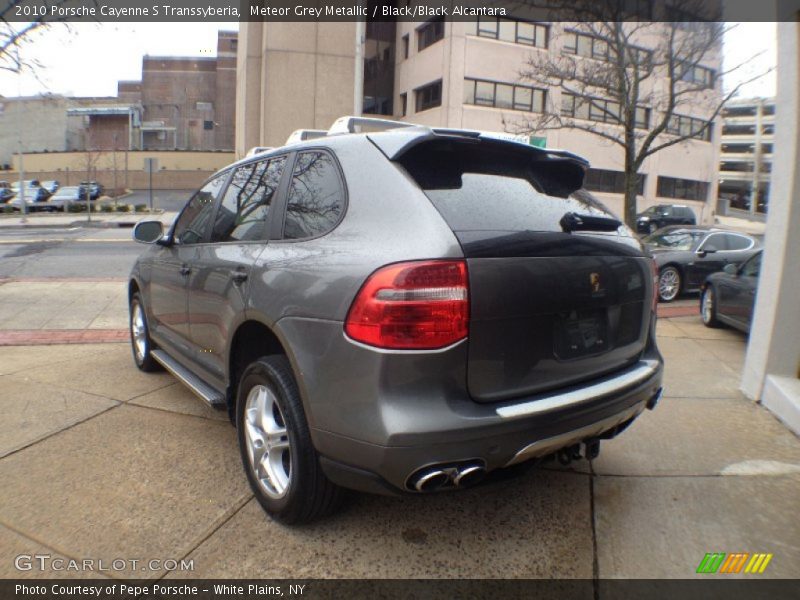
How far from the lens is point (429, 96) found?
36688mm

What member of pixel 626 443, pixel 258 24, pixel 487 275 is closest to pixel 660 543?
pixel 626 443

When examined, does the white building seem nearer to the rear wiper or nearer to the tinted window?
the tinted window

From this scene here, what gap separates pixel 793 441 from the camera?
396 centimetres

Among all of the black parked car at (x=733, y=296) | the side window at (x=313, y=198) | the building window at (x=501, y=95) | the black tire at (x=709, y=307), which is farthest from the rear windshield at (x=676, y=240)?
the building window at (x=501, y=95)

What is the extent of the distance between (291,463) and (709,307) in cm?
751

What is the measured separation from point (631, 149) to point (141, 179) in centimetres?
5721

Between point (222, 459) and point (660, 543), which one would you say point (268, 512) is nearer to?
point (222, 459)

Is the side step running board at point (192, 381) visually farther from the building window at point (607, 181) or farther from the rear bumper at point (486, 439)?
the building window at point (607, 181)

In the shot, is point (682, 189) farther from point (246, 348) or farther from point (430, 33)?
point (246, 348)

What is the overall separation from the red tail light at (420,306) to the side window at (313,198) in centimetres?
53

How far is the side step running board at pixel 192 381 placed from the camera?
3.35 m

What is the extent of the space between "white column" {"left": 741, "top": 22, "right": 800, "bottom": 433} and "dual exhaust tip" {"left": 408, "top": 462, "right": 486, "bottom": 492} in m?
3.22

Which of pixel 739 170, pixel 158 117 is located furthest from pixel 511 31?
pixel 158 117

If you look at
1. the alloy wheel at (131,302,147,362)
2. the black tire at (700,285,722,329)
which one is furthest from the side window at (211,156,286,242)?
the black tire at (700,285,722,329)
